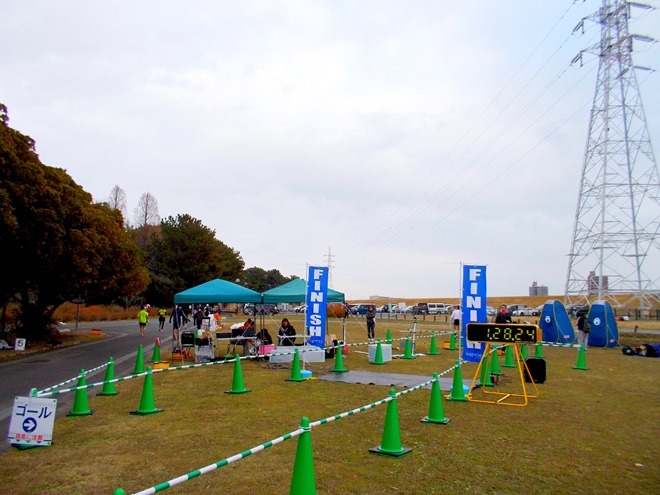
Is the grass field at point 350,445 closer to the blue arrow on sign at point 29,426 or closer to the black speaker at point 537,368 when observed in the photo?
the blue arrow on sign at point 29,426

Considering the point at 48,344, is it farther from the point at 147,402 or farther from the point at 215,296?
the point at 147,402

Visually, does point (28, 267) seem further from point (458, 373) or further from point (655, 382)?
point (655, 382)

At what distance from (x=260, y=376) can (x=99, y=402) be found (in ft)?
14.5

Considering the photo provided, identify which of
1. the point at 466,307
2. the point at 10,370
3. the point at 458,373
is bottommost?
the point at 10,370

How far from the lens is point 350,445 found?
23.6 feet

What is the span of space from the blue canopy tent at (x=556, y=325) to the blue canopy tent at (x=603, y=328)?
3.43 feet

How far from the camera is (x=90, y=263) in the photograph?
22.2 m

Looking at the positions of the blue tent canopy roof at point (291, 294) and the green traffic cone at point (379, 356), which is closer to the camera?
the green traffic cone at point (379, 356)

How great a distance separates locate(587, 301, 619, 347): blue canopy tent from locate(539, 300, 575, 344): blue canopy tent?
3.43 feet

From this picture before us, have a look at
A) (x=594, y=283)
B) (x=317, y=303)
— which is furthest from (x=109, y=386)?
(x=594, y=283)

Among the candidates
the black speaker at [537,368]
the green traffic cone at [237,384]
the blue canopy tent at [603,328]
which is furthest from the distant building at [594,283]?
the green traffic cone at [237,384]

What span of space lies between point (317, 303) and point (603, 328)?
16138mm

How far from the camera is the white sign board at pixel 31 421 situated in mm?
6938

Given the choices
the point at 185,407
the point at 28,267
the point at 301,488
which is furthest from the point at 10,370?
the point at 301,488
